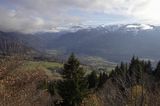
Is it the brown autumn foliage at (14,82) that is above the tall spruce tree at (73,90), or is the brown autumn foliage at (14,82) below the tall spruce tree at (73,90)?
above

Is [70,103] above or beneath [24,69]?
beneath

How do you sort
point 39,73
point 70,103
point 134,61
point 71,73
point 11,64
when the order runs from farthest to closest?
point 134,61 < point 71,73 < point 70,103 < point 39,73 < point 11,64

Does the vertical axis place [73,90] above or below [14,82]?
below

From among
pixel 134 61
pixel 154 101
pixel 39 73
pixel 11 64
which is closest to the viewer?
pixel 11 64

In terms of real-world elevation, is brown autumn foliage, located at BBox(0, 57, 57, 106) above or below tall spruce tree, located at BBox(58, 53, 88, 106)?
above

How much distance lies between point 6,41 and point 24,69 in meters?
1.40

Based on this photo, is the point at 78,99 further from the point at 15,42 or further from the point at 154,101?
the point at 15,42

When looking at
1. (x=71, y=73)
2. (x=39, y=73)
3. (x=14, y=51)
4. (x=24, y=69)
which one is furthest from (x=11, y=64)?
(x=71, y=73)

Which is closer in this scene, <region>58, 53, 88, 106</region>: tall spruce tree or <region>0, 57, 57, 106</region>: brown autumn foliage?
<region>0, 57, 57, 106</region>: brown autumn foliage

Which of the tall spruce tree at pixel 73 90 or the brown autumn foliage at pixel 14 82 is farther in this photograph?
the tall spruce tree at pixel 73 90

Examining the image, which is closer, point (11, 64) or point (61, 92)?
point (11, 64)

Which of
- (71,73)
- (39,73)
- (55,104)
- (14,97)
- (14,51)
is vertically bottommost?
(55,104)

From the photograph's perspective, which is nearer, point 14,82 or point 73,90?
point 14,82

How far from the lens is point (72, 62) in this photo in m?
53.3
